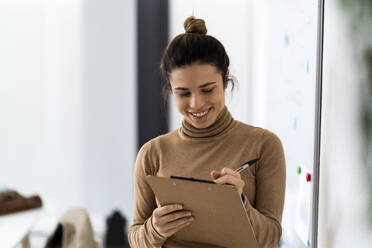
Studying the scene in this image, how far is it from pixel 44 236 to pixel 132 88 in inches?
47.2

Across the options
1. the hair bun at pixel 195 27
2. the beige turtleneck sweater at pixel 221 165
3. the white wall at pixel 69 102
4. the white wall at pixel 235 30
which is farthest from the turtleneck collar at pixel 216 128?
the white wall at pixel 69 102

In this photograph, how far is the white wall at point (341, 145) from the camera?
96 centimetres

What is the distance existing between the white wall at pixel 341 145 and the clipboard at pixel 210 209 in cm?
22

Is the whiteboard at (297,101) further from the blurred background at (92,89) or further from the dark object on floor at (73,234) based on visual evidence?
Result: the dark object on floor at (73,234)

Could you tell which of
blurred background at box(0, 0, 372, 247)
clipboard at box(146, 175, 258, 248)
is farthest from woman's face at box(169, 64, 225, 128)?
blurred background at box(0, 0, 372, 247)

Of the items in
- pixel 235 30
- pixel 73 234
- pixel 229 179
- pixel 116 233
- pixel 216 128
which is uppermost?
pixel 235 30

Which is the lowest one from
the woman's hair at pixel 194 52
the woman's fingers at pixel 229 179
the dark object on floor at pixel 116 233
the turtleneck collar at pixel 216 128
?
the dark object on floor at pixel 116 233

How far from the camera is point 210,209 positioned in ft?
3.41

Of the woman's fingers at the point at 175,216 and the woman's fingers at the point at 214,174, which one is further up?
the woman's fingers at the point at 214,174

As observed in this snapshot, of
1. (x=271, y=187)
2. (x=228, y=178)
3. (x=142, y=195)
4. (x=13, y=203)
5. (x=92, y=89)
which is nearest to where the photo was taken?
(x=228, y=178)

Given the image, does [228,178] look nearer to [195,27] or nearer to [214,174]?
[214,174]

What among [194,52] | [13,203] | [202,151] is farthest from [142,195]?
[13,203]

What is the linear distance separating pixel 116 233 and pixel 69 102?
891 mm

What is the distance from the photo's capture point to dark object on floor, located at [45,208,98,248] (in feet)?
6.20
